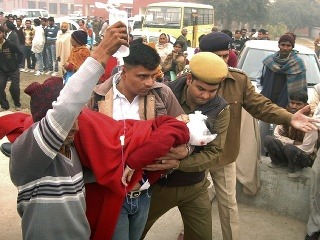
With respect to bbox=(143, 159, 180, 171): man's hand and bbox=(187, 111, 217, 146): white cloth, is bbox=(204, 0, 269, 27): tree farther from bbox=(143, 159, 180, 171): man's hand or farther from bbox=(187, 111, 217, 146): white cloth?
bbox=(143, 159, 180, 171): man's hand

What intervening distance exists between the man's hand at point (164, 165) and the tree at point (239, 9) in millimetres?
40982

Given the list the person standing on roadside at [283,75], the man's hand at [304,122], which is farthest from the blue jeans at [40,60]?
the man's hand at [304,122]

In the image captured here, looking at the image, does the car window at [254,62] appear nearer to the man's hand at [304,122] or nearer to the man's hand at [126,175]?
the man's hand at [304,122]

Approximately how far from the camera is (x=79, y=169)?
202 centimetres

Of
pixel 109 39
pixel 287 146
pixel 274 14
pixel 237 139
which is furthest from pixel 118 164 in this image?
pixel 274 14

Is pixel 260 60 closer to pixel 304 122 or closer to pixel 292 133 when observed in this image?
pixel 292 133

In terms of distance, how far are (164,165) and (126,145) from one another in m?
0.31

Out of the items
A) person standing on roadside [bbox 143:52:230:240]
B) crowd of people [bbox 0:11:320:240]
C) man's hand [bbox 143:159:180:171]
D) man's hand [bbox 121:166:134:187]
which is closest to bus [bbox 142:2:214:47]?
crowd of people [bbox 0:11:320:240]

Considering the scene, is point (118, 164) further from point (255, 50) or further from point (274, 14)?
point (274, 14)

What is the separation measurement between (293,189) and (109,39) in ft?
10.9

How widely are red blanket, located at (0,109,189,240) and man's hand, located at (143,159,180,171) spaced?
3.8 inches

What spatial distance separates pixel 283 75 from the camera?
609cm

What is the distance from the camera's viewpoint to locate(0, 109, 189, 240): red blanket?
205cm

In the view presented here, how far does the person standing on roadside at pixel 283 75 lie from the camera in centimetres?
599
